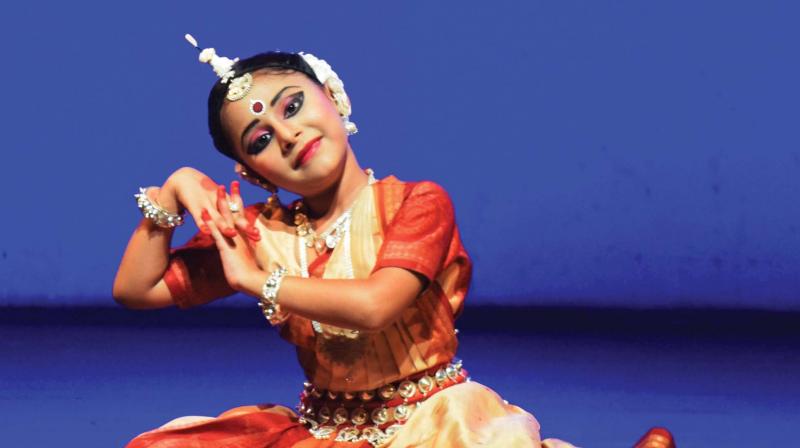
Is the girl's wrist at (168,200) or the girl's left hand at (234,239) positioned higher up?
the girl's wrist at (168,200)

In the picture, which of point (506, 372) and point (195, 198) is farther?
point (506, 372)

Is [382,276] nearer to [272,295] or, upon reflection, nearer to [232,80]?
[272,295]

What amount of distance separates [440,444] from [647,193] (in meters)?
1.42

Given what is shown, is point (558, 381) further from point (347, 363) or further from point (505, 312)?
point (347, 363)

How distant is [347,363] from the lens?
191 centimetres

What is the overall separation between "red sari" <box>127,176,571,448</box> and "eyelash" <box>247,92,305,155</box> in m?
0.14

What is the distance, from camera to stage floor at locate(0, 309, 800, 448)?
291cm

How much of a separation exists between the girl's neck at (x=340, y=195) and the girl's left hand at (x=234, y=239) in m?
0.11

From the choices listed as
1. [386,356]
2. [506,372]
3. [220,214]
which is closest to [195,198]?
[220,214]

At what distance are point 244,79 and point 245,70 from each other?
24 mm

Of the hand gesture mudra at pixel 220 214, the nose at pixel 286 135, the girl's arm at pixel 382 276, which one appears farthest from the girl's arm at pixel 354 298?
the nose at pixel 286 135

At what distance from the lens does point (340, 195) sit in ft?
6.48

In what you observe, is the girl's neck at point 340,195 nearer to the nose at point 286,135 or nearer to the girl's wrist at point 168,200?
the nose at point 286,135

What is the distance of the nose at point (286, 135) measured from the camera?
1.89 metres
